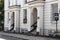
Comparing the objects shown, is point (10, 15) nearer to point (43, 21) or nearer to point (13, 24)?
point (13, 24)

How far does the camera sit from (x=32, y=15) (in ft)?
108

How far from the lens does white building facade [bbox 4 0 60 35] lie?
2814 centimetres

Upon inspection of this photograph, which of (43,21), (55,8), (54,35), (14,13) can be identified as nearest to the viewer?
(54,35)

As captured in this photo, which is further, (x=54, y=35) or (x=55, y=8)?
(x=55, y=8)

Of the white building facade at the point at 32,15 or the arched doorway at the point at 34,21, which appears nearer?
the white building facade at the point at 32,15

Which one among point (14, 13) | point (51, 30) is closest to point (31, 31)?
point (51, 30)

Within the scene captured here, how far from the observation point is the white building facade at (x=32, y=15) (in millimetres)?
28141

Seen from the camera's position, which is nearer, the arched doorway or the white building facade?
the white building facade

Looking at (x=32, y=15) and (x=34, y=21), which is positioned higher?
(x=32, y=15)

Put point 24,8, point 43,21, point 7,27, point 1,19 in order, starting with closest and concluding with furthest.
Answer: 1. point 43,21
2. point 24,8
3. point 7,27
4. point 1,19

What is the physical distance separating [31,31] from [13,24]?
10015 millimetres

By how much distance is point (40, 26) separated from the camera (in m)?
29.5

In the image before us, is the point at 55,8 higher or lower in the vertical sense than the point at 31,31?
higher

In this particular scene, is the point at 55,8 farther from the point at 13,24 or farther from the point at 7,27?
the point at 7,27
